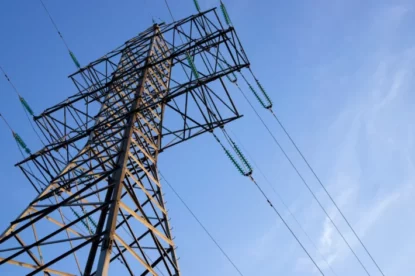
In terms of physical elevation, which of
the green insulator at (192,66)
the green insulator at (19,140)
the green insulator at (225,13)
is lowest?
the green insulator at (192,66)

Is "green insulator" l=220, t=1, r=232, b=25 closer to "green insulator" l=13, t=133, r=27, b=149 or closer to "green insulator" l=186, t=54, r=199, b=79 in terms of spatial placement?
"green insulator" l=186, t=54, r=199, b=79

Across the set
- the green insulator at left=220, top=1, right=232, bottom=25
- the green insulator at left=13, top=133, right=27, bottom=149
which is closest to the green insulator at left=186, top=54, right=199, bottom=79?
the green insulator at left=220, top=1, right=232, bottom=25

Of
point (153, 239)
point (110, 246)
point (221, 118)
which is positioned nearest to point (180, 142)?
point (221, 118)

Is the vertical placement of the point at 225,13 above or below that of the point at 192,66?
above

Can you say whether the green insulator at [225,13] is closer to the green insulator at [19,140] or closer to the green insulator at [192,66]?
the green insulator at [192,66]

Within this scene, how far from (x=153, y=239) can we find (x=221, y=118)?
4.57 m

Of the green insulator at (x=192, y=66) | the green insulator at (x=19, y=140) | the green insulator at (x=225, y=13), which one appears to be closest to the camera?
the green insulator at (x=192, y=66)

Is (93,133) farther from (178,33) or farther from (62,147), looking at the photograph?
(178,33)

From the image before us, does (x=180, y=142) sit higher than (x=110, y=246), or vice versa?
(x=180, y=142)

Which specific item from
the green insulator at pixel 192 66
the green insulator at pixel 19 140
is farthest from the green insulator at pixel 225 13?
the green insulator at pixel 19 140

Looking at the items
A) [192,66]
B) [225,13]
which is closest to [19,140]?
[192,66]

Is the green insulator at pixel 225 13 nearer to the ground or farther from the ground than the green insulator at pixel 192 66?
farther from the ground

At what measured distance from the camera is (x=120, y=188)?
713cm

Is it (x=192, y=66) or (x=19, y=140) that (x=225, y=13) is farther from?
(x=19, y=140)
